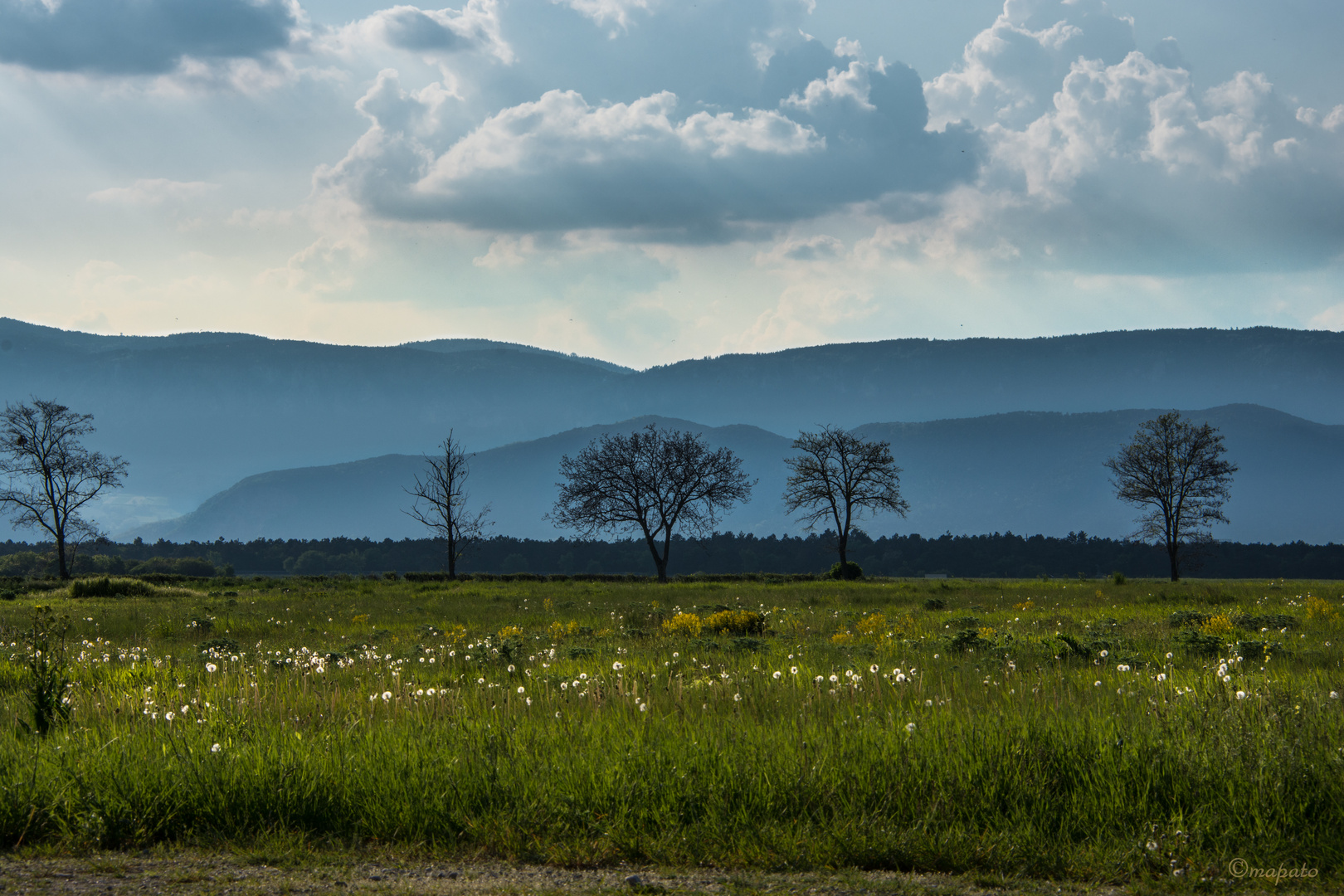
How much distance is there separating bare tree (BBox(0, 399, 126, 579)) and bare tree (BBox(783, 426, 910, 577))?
191ft

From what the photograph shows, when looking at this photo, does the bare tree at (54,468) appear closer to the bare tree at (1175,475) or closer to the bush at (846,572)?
the bush at (846,572)

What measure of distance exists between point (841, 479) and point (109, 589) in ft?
188

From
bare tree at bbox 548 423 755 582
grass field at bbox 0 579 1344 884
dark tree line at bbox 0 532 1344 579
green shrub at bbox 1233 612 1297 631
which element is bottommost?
dark tree line at bbox 0 532 1344 579

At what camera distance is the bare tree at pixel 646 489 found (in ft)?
235

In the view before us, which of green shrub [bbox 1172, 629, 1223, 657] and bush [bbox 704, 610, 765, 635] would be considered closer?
green shrub [bbox 1172, 629, 1223, 657]

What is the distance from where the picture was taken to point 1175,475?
6944 centimetres

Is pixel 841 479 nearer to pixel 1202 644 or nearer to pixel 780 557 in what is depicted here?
pixel 1202 644

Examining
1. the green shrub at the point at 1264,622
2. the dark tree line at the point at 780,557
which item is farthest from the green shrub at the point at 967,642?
the dark tree line at the point at 780,557

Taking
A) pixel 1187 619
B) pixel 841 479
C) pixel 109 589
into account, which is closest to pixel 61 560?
pixel 109 589

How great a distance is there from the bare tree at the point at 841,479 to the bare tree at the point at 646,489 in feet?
18.8

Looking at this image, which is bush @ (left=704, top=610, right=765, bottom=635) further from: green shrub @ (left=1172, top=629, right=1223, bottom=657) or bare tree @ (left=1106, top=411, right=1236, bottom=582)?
bare tree @ (left=1106, top=411, right=1236, bottom=582)

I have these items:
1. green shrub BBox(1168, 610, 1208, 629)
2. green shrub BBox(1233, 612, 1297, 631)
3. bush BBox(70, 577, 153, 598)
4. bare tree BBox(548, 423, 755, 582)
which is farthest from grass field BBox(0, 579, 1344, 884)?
bare tree BBox(548, 423, 755, 582)

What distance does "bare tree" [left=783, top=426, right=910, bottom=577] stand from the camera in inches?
2926

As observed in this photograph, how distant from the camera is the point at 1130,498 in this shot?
7138 cm
